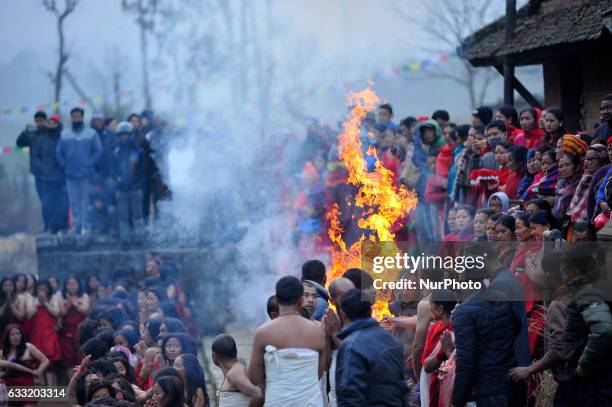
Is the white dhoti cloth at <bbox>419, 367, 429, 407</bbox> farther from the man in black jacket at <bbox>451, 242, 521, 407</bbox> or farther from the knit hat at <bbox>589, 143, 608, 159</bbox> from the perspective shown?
the knit hat at <bbox>589, 143, 608, 159</bbox>

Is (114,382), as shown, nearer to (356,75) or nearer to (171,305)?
(171,305)

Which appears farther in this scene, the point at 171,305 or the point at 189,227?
the point at 189,227

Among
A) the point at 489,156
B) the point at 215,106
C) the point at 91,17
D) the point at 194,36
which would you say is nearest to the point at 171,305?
the point at 489,156

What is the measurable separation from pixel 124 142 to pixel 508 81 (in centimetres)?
599

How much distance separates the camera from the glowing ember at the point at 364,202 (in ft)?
38.6

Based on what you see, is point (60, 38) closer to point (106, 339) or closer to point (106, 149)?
point (106, 149)

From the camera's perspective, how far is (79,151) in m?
16.1

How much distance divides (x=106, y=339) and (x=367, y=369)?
182 inches

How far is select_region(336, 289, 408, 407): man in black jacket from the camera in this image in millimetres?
5867

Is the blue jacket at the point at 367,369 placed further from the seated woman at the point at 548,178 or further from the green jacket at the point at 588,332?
the seated woman at the point at 548,178

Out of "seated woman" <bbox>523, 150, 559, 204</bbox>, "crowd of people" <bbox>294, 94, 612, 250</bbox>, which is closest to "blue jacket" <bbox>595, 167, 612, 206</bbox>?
"crowd of people" <bbox>294, 94, 612, 250</bbox>

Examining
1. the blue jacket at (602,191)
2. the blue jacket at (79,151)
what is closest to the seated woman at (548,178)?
the blue jacket at (602,191)

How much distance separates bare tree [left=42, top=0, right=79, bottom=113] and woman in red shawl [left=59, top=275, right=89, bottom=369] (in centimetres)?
876

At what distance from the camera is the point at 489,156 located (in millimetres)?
10859
